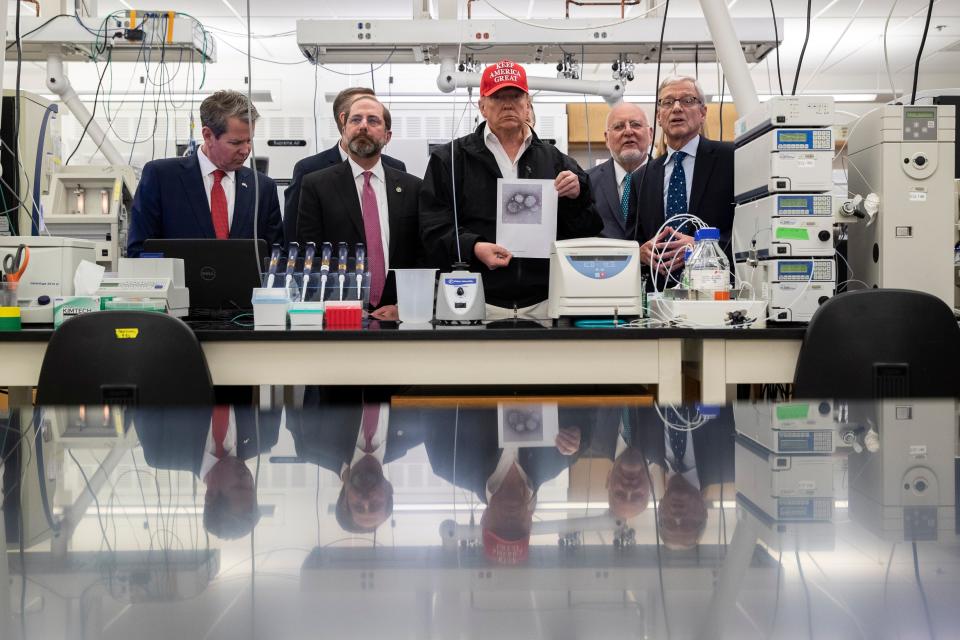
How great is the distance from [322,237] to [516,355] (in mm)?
1153

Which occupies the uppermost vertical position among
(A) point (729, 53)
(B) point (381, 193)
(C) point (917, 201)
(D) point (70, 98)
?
(D) point (70, 98)

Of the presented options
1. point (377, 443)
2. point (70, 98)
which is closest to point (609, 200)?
point (70, 98)

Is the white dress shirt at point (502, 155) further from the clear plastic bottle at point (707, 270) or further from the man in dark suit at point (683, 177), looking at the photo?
the clear plastic bottle at point (707, 270)

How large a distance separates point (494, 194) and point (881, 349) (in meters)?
1.32

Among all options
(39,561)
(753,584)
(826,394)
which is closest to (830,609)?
(753,584)

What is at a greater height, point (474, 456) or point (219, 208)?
point (219, 208)

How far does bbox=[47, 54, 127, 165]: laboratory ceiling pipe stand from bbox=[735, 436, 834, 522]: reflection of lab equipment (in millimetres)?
3773

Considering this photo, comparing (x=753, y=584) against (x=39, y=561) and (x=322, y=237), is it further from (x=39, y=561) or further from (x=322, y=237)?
(x=322, y=237)

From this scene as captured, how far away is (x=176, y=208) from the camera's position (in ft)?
10.00

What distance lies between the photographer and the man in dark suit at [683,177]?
2727 mm

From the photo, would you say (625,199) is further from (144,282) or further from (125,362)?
(125,362)

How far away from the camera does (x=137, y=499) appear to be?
36cm

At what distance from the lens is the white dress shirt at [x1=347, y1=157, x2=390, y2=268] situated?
2.83 m

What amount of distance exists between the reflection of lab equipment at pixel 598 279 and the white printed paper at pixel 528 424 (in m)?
1.41
